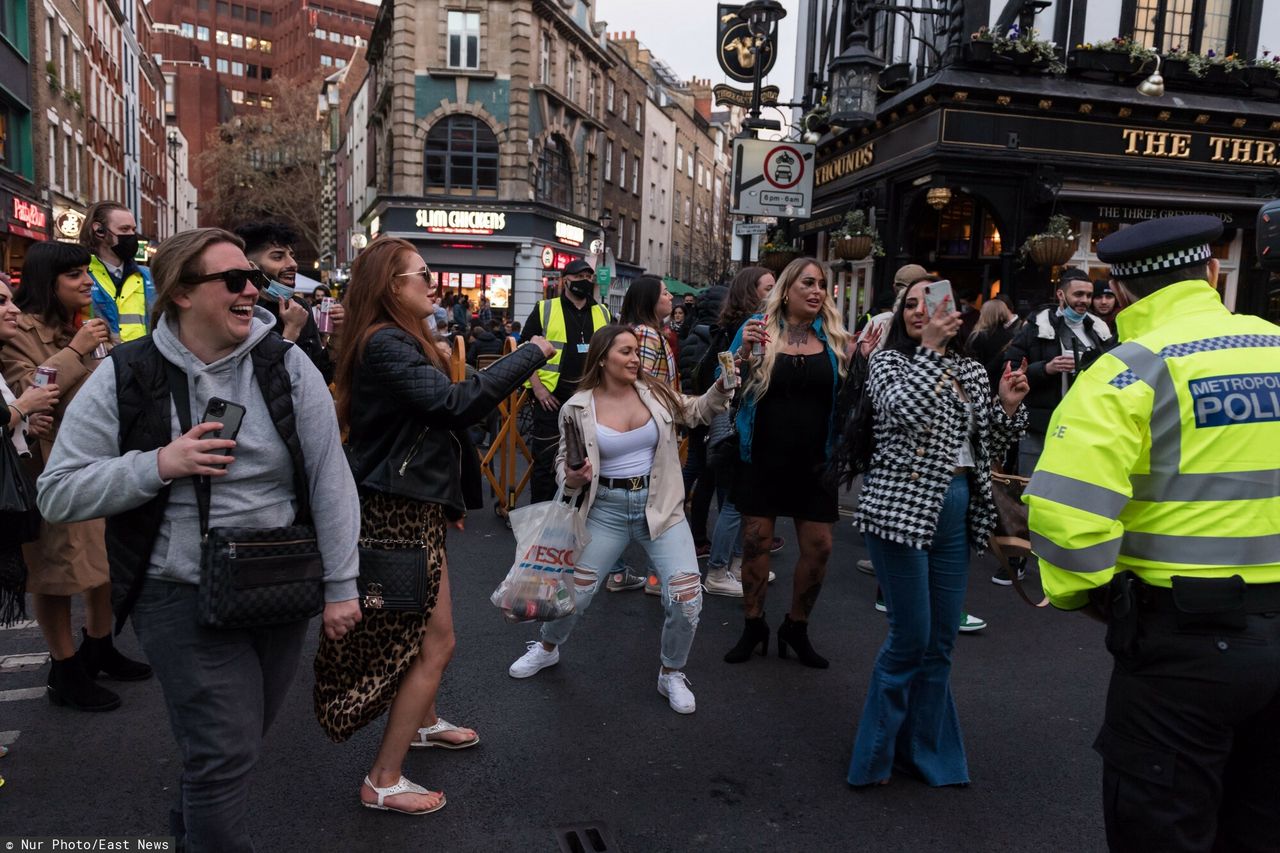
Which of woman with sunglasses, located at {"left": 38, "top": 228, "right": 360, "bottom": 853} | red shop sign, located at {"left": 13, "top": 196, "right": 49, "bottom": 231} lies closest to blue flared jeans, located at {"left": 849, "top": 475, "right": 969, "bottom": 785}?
woman with sunglasses, located at {"left": 38, "top": 228, "right": 360, "bottom": 853}

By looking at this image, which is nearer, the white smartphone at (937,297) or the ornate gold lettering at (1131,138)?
the white smartphone at (937,297)

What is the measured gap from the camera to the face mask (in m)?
5.12

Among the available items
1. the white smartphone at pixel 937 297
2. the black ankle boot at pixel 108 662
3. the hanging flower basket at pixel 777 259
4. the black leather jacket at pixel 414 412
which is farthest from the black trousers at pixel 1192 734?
the hanging flower basket at pixel 777 259

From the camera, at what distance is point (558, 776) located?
368 cm

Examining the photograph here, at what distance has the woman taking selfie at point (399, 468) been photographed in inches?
125

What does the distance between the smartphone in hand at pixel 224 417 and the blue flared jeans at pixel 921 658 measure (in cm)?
226

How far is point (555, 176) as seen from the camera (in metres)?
35.9

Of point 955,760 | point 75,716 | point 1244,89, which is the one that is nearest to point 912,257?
point 1244,89

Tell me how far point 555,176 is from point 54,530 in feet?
110

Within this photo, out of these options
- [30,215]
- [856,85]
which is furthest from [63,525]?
[30,215]

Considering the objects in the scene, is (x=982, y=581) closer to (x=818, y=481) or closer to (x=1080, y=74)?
(x=818, y=481)

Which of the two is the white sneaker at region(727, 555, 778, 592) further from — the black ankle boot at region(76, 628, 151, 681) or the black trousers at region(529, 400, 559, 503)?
the black ankle boot at region(76, 628, 151, 681)

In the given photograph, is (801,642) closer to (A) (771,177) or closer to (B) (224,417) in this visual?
(B) (224,417)

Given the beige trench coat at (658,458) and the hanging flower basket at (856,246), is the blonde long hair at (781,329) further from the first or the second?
the hanging flower basket at (856,246)
